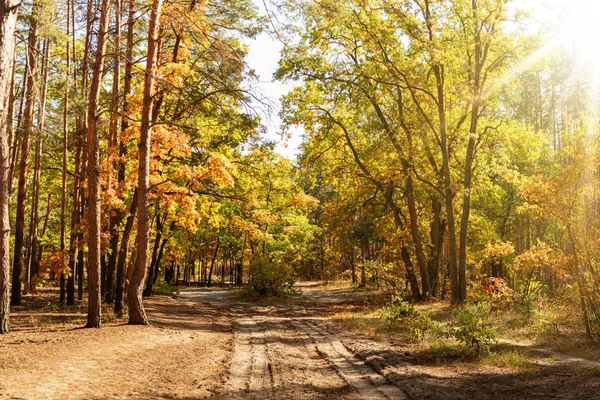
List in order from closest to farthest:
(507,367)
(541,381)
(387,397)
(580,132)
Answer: (387,397) → (541,381) → (507,367) → (580,132)

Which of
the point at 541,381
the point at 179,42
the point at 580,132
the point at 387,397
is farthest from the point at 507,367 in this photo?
the point at 179,42

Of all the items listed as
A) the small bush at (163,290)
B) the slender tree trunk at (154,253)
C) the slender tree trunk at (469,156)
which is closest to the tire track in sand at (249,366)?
the slender tree trunk at (469,156)

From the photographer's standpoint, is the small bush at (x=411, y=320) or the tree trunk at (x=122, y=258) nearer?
the small bush at (x=411, y=320)

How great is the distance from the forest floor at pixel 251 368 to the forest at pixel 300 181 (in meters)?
0.08

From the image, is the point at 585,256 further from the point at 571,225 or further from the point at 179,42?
the point at 179,42

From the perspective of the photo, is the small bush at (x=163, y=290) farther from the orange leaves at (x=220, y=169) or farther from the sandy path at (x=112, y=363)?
the orange leaves at (x=220, y=169)

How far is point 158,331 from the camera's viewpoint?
12.5 meters

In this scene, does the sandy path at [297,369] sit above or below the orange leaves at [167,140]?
below

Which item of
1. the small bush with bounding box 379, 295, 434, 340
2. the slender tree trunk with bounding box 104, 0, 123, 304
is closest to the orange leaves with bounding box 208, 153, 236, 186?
the slender tree trunk with bounding box 104, 0, 123, 304

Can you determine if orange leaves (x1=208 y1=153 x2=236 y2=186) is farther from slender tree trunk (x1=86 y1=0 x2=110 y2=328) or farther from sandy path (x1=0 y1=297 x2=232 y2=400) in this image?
sandy path (x1=0 y1=297 x2=232 y2=400)

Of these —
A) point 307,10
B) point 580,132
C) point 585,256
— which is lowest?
point 585,256

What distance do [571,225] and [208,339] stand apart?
29.5 ft

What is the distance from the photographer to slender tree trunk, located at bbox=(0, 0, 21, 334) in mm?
8969

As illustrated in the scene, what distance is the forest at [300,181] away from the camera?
9266 millimetres
